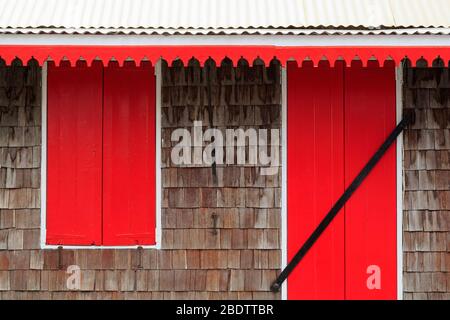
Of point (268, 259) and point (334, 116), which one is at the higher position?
point (334, 116)

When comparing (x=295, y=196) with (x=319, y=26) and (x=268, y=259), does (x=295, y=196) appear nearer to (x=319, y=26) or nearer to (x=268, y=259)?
(x=268, y=259)

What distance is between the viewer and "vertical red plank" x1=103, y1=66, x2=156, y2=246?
761 cm

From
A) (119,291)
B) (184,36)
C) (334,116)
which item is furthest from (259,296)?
(184,36)

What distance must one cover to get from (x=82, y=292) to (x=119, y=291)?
1.27ft

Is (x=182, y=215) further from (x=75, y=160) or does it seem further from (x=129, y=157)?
(x=75, y=160)

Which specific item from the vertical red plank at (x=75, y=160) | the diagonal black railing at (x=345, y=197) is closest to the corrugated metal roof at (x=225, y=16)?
the vertical red plank at (x=75, y=160)

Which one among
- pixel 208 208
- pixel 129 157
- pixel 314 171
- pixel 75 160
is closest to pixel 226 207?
pixel 208 208

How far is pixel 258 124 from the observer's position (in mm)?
7633

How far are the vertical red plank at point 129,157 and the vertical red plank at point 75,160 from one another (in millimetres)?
93

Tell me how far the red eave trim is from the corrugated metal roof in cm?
15

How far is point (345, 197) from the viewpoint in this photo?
24.9 ft

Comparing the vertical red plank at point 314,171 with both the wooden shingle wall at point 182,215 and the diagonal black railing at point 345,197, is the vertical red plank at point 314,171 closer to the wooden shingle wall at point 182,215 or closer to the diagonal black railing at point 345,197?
the diagonal black railing at point 345,197

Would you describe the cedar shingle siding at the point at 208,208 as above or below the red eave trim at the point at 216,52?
below

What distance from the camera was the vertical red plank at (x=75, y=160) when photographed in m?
7.60
